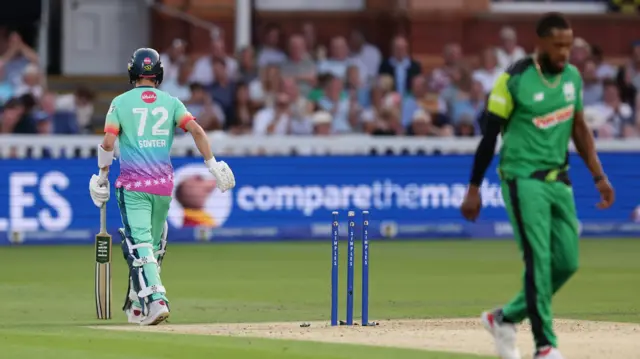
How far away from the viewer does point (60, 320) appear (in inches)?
562

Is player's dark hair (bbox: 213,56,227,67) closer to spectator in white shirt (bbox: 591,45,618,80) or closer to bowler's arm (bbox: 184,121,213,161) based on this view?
spectator in white shirt (bbox: 591,45,618,80)

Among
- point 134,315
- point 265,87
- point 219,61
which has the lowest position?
point 134,315

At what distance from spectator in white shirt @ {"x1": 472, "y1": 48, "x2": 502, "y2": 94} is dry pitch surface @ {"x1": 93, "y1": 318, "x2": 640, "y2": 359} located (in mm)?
13250

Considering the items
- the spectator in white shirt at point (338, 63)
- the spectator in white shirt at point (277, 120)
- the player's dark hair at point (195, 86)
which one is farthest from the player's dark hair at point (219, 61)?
the spectator in white shirt at point (338, 63)

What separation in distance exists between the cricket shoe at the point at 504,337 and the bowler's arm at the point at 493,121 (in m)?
0.95

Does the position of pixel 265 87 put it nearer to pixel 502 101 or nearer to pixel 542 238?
pixel 502 101

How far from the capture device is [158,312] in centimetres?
1334

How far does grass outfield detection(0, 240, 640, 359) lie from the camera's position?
12039 millimetres

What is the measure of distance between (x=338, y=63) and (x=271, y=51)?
1172mm

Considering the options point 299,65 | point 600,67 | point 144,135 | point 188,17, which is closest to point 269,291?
point 144,135

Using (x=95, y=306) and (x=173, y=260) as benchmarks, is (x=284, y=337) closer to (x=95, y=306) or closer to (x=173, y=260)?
(x=95, y=306)

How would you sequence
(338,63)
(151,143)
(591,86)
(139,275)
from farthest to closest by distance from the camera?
(338,63), (591,86), (151,143), (139,275)

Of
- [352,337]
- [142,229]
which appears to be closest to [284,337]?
[352,337]

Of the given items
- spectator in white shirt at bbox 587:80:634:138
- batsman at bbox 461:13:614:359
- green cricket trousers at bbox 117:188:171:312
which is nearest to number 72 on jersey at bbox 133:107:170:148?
green cricket trousers at bbox 117:188:171:312
